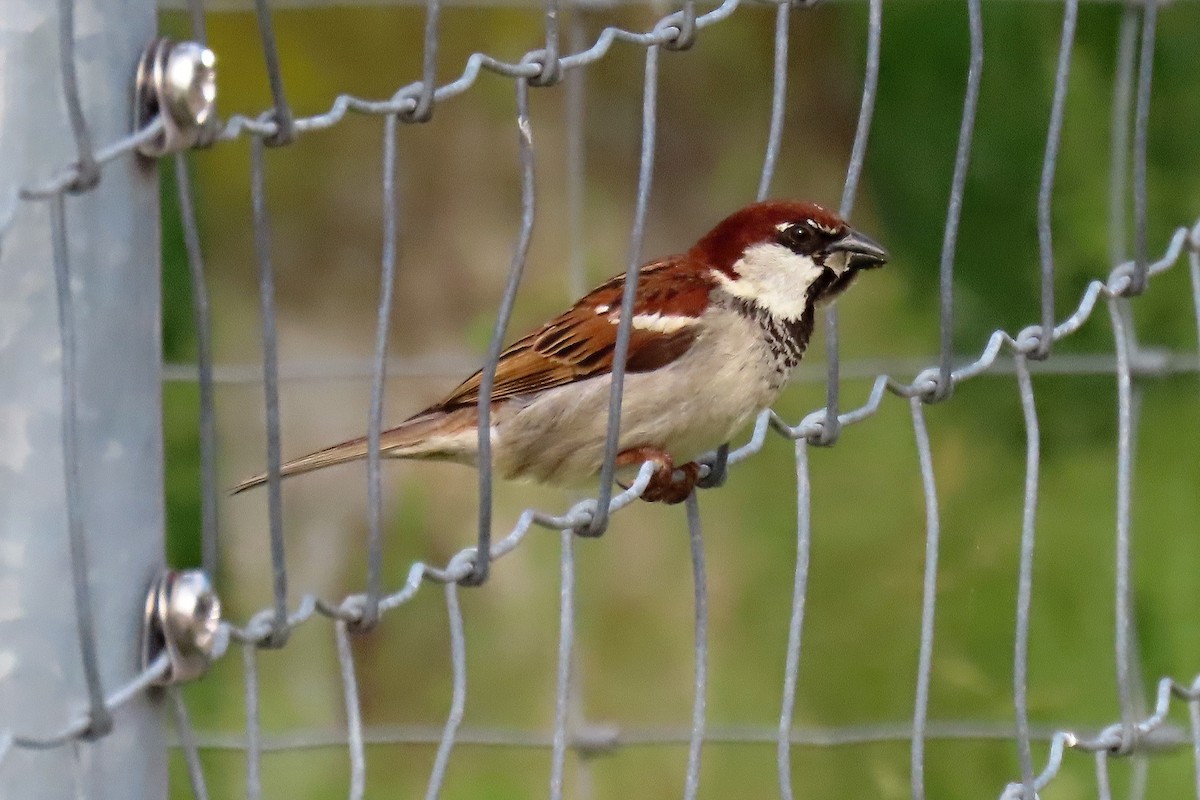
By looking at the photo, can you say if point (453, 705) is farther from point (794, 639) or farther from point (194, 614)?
point (794, 639)

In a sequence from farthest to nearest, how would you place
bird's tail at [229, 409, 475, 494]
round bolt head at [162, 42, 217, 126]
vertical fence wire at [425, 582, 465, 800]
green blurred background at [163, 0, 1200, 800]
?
1. green blurred background at [163, 0, 1200, 800]
2. bird's tail at [229, 409, 475, 494]
3. vertical fence wire at [425, 582, 465, 800]
4. round bolt head at [162, 42, 217, 126]

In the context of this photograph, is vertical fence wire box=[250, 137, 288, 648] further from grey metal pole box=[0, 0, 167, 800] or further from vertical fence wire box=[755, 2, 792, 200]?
vertical fence wire box=[755, 2, 792, 200]

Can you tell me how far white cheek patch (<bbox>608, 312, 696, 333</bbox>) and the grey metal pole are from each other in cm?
95

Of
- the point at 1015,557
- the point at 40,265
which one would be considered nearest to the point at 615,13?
the point at 1015,557

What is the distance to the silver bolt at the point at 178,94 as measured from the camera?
37.3 inches

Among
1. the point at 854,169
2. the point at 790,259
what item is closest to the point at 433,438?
the point at 790,259

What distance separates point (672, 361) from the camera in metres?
1.88

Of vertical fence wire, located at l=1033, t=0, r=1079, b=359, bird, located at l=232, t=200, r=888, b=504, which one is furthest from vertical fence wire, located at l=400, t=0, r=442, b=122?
bird, located at l=232, t=200, r=888, b=504

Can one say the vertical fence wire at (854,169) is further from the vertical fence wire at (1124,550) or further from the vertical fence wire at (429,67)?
the vertical fence wire at (429,67)

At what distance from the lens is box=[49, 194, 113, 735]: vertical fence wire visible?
2.83 feet

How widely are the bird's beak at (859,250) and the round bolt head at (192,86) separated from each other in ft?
3.32

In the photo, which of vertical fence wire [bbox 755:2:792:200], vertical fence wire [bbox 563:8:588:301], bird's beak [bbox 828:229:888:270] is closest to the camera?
vertical fence wire [bbox 755:2:792:200]

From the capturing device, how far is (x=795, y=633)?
133cm

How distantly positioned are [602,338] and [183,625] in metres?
0.99
